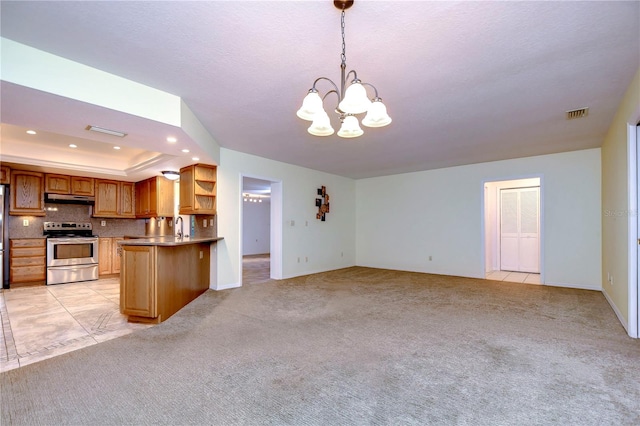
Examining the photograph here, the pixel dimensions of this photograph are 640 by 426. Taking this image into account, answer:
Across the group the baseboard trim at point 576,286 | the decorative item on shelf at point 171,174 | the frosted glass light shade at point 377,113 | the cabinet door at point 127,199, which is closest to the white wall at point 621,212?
the baseboard trim at point 576,286

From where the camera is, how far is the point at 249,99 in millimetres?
3061

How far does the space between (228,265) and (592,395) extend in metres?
4.66

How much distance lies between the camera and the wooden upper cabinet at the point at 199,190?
16.0 feet

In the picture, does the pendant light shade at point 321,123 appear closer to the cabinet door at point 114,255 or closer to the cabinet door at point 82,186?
the cabinet door at point 82,186

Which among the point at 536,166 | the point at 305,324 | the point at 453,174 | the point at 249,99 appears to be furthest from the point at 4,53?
the point at 536,166

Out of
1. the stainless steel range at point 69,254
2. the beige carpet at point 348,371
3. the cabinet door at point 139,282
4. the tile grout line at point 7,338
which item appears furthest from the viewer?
the stainless steel range at point 69,254

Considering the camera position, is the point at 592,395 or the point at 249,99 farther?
the point at 249,99

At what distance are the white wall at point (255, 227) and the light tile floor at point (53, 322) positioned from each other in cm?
606

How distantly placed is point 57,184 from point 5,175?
74 centimetres

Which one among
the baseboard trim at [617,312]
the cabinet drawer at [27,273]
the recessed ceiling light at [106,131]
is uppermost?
the recessed ceiling light at [106,131]

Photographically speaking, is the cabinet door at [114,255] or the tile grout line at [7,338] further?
the cabinet door at [114,255]

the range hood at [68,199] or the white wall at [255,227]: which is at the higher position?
the range hood at [68,199]

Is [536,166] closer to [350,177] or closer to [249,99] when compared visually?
[350,177]

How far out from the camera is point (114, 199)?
6684mm
